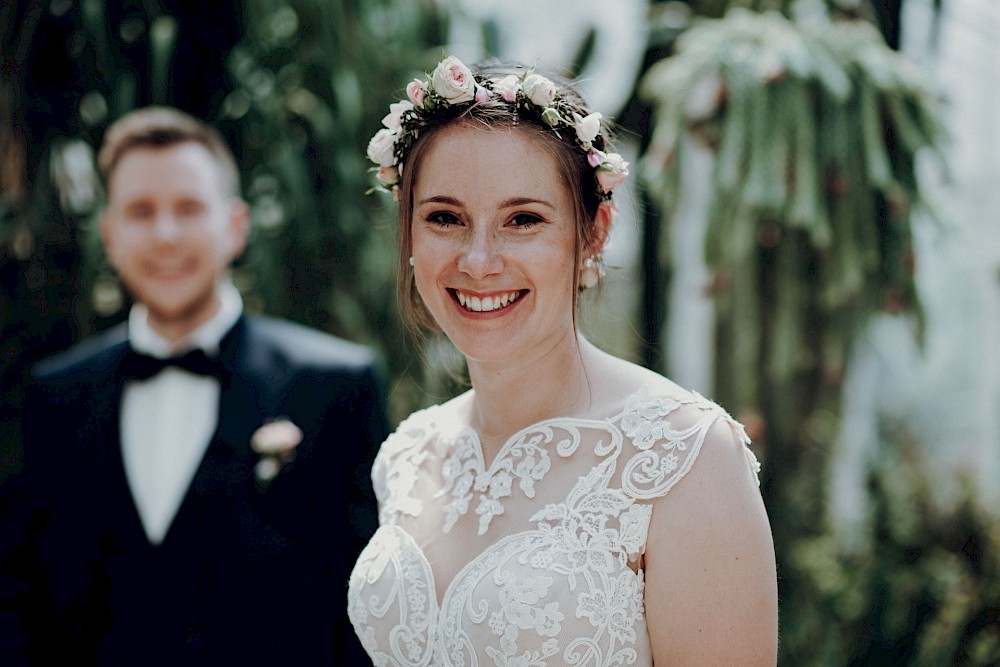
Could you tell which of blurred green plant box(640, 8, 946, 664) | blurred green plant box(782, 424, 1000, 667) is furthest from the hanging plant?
blurred green plant box(782, 424, 1000, 667)

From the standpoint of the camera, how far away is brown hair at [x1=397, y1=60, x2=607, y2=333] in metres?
1.63

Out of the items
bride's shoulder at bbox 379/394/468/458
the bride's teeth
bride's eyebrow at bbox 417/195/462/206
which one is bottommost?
bride's shoulder at bbox 379/394/468/458

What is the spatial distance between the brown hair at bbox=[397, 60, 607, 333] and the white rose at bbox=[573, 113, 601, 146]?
0.02 meters

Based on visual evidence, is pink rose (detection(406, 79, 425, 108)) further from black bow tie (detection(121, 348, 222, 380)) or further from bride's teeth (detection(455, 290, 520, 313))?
black bow tie (detection(121, 348, 222, 380))

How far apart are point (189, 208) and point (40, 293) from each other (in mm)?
1347

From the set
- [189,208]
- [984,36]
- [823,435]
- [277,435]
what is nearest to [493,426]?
[277,435]

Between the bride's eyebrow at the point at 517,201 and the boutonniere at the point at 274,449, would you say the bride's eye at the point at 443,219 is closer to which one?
the bride's eyebrow at the point at 517,201

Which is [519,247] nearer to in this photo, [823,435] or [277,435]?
[277,435]

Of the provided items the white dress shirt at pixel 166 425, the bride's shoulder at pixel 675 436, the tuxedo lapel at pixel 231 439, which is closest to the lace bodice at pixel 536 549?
the bride's shoulder at pixel 675 436

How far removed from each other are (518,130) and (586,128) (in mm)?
124

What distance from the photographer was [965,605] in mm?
3322

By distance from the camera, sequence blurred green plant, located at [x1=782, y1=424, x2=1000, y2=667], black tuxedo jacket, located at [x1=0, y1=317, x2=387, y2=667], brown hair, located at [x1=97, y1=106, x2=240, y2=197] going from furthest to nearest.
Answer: blurred green plant, located at [x1=782, y1=424, x2=1000, y2=667] < brown hair, located at [x1=97, y1=106, x2=240, y2=197] < black tuxedo jacket, located at [x1=0, y1=317, x2=387, y2=667]

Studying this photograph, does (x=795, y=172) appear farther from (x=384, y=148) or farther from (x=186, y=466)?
(x=186, y=466)

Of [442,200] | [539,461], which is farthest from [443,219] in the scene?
[539,461]
